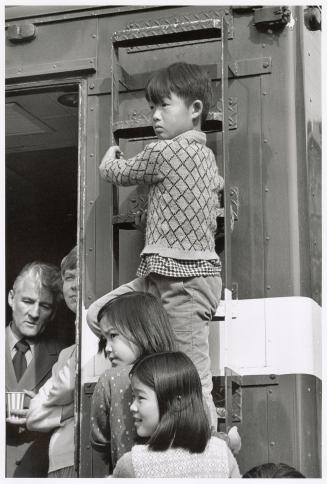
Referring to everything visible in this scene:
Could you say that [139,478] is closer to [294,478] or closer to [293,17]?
[294,478]

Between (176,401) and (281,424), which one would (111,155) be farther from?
(281,424)

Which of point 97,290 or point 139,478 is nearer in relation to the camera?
point 139,478

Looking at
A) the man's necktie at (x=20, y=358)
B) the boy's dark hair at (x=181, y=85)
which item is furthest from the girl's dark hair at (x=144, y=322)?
the man's necktie at (x=20, y=358)

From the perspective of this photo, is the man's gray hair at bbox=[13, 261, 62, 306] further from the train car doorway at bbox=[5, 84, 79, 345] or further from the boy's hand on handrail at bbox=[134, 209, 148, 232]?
the boy's hand on handrail at bbox=[134, 209, 148, 232]

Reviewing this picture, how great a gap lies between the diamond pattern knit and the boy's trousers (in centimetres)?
11

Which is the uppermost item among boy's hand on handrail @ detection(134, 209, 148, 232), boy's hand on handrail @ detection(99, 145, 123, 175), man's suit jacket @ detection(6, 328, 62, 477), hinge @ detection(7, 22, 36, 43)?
hinge @ detection(7, 22, 36, 43)

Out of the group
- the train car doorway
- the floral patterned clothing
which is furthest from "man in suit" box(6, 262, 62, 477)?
the floral patterned clothing

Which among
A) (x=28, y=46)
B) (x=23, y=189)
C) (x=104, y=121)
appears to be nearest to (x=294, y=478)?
(x=104, y=121)

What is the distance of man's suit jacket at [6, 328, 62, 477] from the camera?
538 cm

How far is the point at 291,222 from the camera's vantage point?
4555mm

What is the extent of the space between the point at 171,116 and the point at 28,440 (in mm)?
2043

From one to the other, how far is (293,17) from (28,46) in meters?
1.34

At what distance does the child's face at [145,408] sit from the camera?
12.7 ft

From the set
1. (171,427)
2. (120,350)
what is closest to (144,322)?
(120,350)
